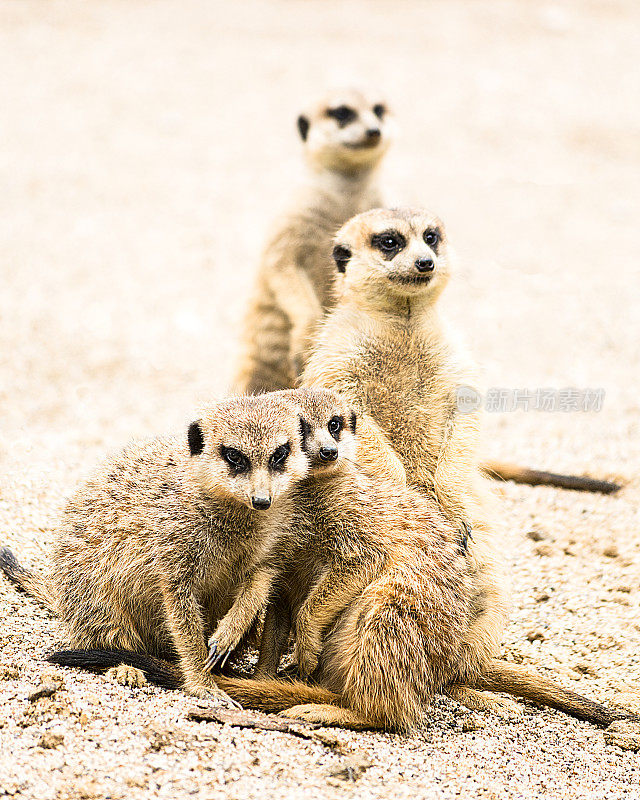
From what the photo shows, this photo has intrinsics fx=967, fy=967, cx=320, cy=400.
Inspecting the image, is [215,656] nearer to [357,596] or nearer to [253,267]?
[357,596]

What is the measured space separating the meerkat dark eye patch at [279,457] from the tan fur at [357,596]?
0.08 metres

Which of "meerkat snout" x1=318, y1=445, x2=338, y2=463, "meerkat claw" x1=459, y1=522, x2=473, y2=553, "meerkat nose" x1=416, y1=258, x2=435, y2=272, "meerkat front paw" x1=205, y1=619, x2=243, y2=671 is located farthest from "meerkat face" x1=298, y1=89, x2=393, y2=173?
"meerkat front paw" x1=205, y1=619, x2=243, y2=671

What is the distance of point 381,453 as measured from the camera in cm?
247

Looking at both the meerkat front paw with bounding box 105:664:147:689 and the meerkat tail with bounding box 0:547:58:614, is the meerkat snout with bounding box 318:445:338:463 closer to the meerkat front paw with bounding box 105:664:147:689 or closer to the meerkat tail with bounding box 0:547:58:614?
the meerkat front paw with bounding box 105:664:147:689

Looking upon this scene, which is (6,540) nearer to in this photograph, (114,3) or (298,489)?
(298,489)

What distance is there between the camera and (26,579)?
265cm

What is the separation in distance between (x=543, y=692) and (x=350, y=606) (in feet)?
1.93

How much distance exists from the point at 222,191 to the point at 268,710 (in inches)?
254

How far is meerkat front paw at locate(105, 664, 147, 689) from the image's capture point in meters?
2.18

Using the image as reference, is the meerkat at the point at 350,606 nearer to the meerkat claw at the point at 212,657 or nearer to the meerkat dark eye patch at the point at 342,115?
the meerkat claw at the point at 212,657

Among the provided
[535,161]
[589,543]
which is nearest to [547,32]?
[535,161]

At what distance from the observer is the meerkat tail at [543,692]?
2.43m

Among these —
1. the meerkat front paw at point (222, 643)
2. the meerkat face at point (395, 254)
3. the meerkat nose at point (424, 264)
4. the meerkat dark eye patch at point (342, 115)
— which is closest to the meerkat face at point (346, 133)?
the meerkat dark eye patch at point (342, 115)

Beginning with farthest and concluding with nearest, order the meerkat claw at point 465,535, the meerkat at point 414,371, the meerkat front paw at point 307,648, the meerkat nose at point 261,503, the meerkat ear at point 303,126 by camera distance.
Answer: the meerkat ear at point 303,126, the meerkat at point 414,371, the meerkat claw at point 465,535, the meerkat front paw at point 307,648, the meerkat nose at point 261,503
